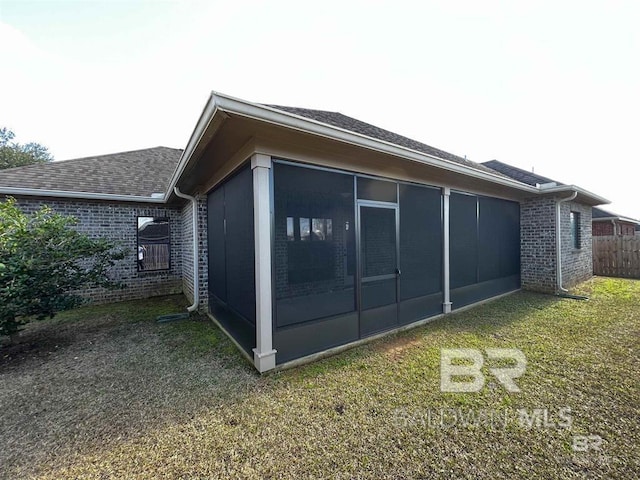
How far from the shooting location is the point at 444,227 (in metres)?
5.18

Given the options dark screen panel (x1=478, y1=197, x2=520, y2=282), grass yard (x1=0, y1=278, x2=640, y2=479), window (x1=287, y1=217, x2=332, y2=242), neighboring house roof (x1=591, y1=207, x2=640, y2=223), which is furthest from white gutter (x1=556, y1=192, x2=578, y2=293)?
neighboring house roof (x1=591, y1=207, x2=640, y2=223)

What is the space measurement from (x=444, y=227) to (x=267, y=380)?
13.4 feet

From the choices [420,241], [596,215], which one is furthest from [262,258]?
[596,215]

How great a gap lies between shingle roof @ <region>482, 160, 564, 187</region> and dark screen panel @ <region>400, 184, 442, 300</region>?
464 cm

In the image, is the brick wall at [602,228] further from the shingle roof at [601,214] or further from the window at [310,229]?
the window at [310,229]

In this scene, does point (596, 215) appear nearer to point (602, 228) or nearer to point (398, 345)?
point (602, 228)

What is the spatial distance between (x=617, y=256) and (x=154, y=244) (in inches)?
600

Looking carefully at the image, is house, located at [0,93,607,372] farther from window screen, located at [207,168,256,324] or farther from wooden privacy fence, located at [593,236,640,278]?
wooden privacy fence, located at [593,236,640,278]

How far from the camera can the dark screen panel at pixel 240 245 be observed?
3322 millimetres

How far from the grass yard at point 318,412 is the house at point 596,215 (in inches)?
212

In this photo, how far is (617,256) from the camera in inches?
373

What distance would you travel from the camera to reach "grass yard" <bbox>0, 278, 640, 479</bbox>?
1.84 meters

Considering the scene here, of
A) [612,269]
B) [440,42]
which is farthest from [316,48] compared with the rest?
[612,269]

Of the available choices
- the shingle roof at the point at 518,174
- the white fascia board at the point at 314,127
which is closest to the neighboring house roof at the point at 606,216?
the shingle roof at the point at 518,174
